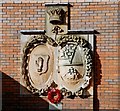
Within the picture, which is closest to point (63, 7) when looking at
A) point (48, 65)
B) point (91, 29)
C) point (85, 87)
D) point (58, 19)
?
point (58, 19)

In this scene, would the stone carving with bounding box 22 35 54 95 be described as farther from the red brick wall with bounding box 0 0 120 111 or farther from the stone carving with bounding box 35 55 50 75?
the red brick wall with bounding box 0 0 120 111

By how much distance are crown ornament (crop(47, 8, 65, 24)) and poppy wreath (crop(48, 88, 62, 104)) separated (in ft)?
4.38

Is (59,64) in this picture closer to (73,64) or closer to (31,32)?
(73,64)

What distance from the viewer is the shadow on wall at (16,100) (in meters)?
7.12

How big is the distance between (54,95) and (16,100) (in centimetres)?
77

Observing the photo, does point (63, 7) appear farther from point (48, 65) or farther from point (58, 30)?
point (48, 65)

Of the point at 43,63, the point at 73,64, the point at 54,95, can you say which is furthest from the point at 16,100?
the point at 73,64

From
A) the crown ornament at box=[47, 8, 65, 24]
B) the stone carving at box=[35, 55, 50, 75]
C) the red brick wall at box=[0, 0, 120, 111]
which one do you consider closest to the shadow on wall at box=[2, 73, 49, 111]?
the red brick wall at box=[0, 0, 120, 111]

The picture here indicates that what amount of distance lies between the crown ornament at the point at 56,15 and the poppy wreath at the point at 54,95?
1.33 metres

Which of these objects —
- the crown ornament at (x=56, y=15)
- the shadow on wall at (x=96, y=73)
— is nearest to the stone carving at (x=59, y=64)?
the shadow on wall at (x=96, y=73)

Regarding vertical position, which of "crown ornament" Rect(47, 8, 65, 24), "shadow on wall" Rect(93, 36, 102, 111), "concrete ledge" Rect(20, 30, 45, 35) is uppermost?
"crown ornament" Rect(47, 8, 65, 24)

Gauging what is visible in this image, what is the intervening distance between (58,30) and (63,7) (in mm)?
454

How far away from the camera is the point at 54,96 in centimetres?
705

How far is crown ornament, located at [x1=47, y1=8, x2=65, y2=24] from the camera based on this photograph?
22.8 ft
